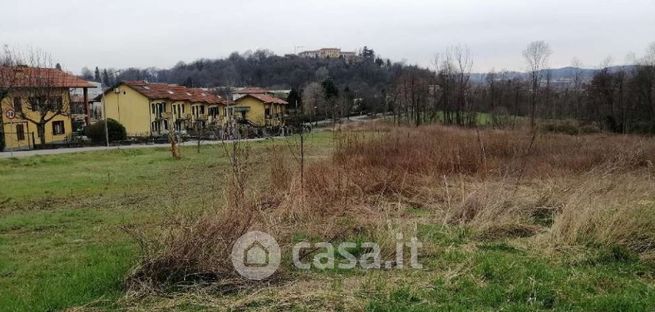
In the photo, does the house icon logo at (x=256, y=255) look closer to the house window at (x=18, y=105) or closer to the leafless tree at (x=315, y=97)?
the house window at (x=18, y=105)

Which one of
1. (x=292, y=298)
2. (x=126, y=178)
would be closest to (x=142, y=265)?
(x=292, y=298)

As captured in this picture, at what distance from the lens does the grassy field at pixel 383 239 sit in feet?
13.9

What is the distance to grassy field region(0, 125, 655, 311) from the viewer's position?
4223mm

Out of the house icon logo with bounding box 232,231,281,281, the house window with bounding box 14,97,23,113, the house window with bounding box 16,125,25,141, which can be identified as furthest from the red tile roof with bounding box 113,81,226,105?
the house icon logo with bounding box 232,231,281,281

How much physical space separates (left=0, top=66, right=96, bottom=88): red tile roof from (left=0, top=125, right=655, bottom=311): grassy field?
1037 inches

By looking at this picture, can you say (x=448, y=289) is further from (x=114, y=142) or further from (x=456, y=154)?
(x=114, y=142)

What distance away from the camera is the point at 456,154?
13398mm

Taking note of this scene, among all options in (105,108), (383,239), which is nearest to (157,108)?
(105,108)

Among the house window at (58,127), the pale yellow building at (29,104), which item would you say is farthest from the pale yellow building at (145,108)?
the pale yellow building at (29,104)

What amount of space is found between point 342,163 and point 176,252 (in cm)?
719

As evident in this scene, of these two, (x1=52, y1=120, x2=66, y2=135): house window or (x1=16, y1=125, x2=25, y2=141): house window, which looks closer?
(x1=16, y1=125, x2=25, y2=141): house window

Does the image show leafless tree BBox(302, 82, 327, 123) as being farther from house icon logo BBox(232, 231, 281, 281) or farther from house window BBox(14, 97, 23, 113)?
house icon logo BBox(232, 231, 281, 281)

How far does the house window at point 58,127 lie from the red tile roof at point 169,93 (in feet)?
27.8

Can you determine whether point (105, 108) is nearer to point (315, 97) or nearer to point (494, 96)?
point (315, 97)
